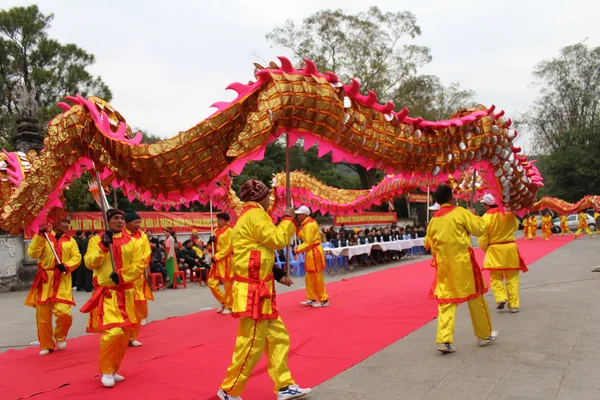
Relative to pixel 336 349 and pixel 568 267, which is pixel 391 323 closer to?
pixel 336 349

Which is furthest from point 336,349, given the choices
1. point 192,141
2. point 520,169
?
point 520,169

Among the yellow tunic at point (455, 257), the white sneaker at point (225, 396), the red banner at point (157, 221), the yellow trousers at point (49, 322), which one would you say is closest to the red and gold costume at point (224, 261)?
the yellow trousers at point (49, 322)

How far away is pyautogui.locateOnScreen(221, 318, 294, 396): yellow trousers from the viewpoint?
10.6 ft

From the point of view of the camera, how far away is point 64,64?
24828 mm

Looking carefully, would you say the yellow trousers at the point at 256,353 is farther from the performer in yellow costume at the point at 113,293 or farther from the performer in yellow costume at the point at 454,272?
the performer in yellow costume at the point at 454,272

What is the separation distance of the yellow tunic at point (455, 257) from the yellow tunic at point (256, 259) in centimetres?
178

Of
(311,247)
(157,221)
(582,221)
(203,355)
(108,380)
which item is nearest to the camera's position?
(108,380)

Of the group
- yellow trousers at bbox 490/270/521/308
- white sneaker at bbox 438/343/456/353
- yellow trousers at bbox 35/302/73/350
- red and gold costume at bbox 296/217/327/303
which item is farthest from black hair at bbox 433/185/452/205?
yellow trousers at bbox 35/302/73/350

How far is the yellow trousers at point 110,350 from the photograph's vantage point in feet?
12.8

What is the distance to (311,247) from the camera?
7.50 meters

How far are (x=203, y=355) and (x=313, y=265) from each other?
2981 mm

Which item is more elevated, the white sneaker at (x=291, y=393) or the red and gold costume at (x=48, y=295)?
the red and gold costume at (x=48, y=295)

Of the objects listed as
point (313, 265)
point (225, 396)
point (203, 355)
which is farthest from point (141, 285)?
point (313, 265)

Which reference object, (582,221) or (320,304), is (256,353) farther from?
(582,221)
